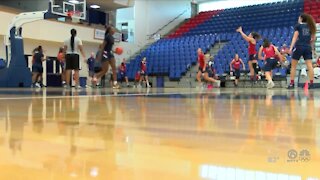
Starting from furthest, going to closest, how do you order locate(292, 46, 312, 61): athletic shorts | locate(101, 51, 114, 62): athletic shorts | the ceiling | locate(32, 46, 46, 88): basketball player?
the ceiling < locate(32, 46, 46, 88): basketball player < locate(101, 51, 114, 62): athletic shorts < locate(292, 46, 312, 61): athletic shorts

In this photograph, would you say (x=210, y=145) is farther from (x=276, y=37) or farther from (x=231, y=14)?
(x=231, y=14)

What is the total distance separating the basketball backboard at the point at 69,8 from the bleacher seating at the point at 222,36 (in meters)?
4.77

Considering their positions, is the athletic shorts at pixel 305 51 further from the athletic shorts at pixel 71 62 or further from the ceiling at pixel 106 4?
the ceiling at pixel 106 4

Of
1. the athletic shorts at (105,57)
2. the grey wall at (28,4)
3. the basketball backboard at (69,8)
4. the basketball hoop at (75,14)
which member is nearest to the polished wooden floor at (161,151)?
the athletic shorts at (105,57)

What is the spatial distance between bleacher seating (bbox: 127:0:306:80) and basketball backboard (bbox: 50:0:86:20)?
477 cm

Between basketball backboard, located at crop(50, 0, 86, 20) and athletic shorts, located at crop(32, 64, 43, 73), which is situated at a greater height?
basketball backboard, located at crop(50, 0, 86, 20)

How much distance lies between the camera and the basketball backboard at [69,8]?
12577 millimetres

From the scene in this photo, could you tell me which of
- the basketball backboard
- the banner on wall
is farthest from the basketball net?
the banner on wall

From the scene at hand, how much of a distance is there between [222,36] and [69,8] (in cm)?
758

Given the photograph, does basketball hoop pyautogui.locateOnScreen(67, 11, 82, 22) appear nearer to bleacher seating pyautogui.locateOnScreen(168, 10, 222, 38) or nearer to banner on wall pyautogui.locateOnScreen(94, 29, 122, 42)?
banner on wall pyautogui.locateOnScreen(94, 29, 122, 42)

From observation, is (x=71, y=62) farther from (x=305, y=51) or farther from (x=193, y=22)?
(x=193, y=22)

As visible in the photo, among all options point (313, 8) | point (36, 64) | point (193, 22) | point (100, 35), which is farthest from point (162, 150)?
point (193, 22)

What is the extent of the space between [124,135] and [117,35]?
59.8 ft

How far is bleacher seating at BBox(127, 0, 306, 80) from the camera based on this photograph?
16100 millimetres
